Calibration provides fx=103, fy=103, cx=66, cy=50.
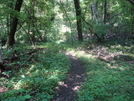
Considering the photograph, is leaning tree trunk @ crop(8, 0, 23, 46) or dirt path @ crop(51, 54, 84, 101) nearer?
dirt path @ crop(51, 54, 84, 101)

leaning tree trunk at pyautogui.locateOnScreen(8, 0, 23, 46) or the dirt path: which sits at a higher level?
leaning tree trunk at pyautogui.locateOnScreen(8, 0, 23, 46)

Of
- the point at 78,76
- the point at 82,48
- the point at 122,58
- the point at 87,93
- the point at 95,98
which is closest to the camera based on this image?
the point at 95,98

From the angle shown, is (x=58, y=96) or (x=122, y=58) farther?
(x=122, y=58)

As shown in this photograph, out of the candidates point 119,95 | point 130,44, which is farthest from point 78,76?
point 130,44

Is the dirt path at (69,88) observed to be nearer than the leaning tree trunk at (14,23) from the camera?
Yes

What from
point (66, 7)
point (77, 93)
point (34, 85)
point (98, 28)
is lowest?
point (77, 93)

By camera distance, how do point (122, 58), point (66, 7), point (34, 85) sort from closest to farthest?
point (34, 85) < point (122, 58) < point (66, 7)

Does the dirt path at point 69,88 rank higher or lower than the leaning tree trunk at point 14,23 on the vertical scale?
lower

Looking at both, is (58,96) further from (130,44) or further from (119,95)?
(130,44)

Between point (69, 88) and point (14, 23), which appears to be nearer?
point (69, 88)

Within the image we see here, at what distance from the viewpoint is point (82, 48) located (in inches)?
459

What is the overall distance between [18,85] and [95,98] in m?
3.07

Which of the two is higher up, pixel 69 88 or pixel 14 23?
pixel 14 23

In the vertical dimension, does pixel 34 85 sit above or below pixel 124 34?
below
